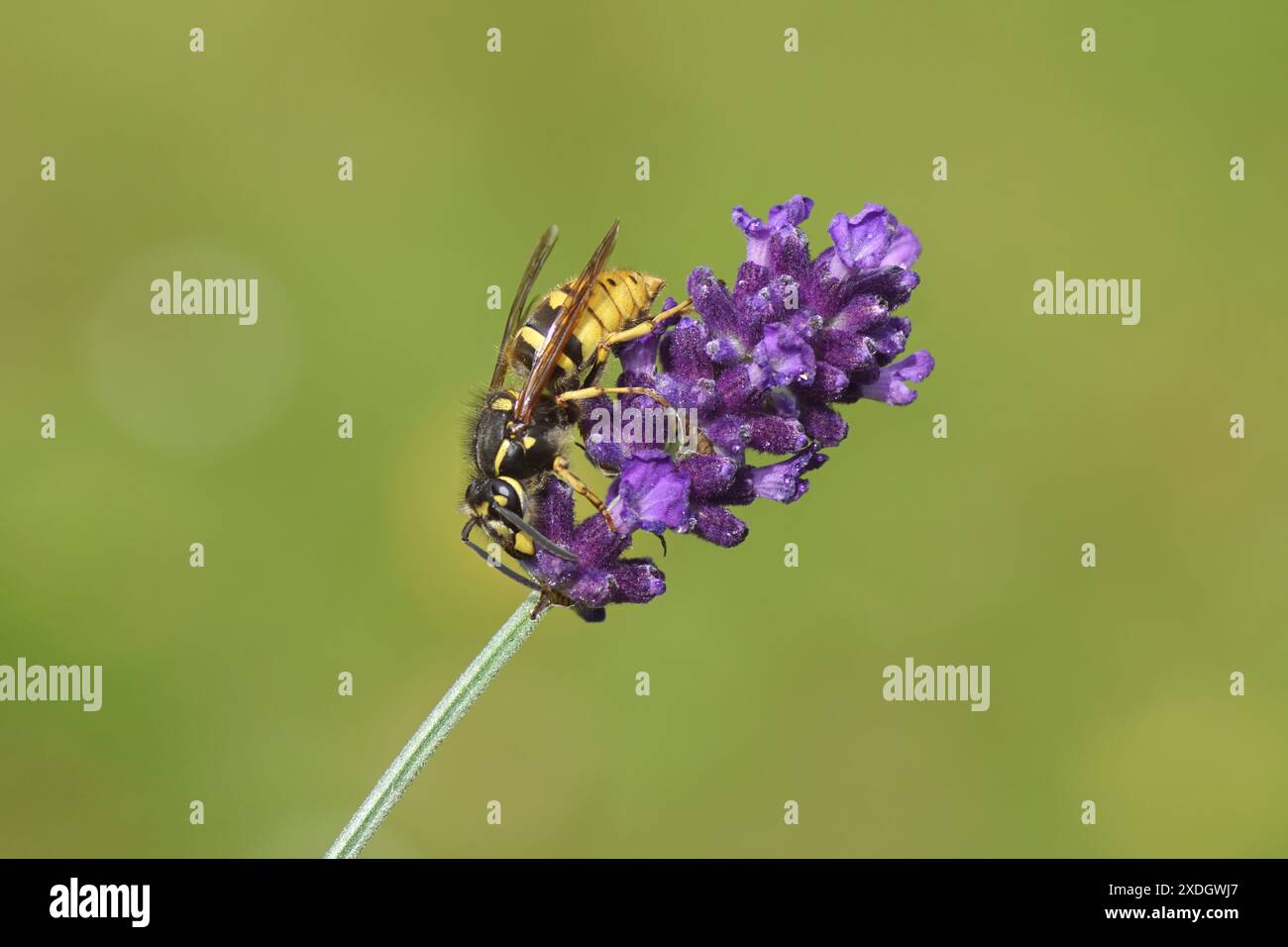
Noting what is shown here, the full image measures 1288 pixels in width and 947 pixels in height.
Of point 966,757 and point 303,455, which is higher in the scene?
point 303,455

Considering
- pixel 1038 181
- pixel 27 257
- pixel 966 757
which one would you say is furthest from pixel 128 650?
pixel 1038 181

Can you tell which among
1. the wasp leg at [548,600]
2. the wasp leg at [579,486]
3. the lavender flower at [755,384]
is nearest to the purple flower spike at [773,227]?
the lavender flower at [755,384]

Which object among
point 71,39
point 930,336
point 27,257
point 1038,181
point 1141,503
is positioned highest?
point 71,39

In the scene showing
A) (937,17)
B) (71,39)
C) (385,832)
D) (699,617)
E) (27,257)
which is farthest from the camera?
Answer: (937,17)

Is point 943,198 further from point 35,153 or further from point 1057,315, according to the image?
point 35,153
